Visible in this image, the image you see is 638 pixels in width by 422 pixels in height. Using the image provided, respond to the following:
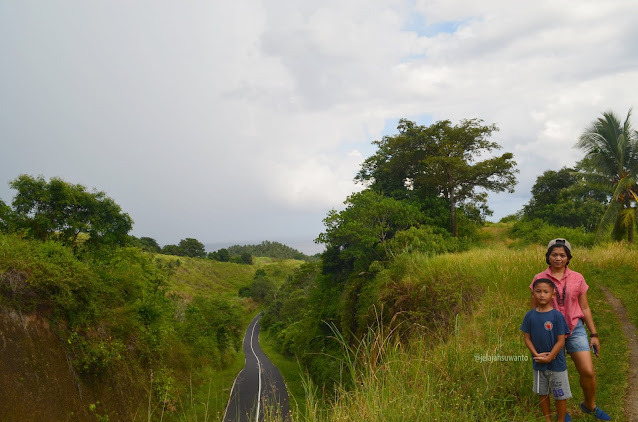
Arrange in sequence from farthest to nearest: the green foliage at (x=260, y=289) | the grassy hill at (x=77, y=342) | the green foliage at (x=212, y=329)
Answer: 1. the green foliage at (x=260, y=289)
2. the green foliage at (x=212, y=329)
3. the grassy hill at (x=77, y=342)

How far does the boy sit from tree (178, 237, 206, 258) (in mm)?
107496

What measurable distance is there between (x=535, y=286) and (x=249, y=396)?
Result: 2408 cm

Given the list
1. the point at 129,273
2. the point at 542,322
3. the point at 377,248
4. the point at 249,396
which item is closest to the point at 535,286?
the point at 542,322

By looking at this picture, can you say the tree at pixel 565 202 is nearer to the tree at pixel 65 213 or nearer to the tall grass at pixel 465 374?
the tall grass at pixel 465 374

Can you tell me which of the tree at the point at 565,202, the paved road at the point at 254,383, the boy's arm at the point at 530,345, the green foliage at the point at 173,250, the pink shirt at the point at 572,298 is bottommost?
the paved road at the point at 254,383

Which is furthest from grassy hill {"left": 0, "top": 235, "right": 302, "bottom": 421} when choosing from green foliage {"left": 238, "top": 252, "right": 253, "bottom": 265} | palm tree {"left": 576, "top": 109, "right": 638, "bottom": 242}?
green foliage {"left": 238, "top": 252, "right": 253, "bottom": 265}

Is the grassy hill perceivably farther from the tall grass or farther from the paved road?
the tall grass

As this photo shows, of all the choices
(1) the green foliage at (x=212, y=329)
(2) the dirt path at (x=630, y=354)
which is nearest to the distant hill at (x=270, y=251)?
(1) the green foliage at (x=212, y=329)

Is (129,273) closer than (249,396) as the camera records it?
Yes

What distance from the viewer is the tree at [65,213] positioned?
58.8ft

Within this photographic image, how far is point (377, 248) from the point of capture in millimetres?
17891

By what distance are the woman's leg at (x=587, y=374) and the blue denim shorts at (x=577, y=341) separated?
0.15 ft

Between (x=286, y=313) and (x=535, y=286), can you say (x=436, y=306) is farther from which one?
(x=286, y=313)

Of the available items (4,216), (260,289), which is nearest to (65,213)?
(4,216)
